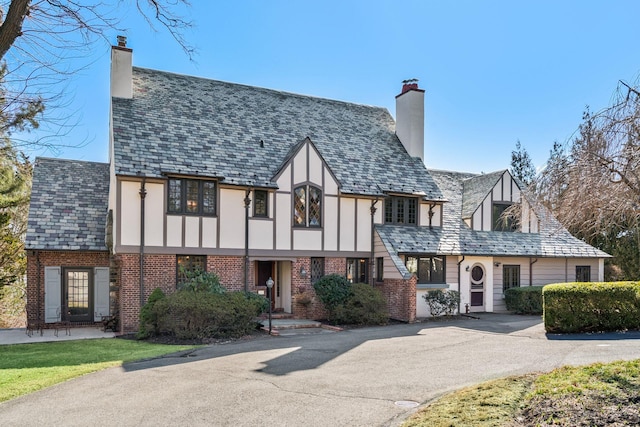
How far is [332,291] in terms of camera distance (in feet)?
62.8

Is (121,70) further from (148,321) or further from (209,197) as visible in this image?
(148,321)

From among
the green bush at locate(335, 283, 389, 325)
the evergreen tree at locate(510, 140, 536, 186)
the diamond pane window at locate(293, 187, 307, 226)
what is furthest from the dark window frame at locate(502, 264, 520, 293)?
the evergreen tree at locate(510, 140, 536, 186)

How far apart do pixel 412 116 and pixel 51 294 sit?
16790mm

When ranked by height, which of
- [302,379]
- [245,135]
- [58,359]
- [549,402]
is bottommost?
[58,359]

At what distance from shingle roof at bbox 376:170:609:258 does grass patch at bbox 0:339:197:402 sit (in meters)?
10.1

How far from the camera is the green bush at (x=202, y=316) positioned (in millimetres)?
15297

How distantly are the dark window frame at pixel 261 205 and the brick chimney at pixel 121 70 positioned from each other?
20.6 feet

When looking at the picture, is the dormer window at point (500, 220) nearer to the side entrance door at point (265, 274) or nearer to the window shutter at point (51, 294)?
the side entrance door at point (265, 274)

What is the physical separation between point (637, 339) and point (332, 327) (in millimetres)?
9013

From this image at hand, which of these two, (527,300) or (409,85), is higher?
(409,85)

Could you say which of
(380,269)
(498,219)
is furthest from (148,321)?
(498,219)

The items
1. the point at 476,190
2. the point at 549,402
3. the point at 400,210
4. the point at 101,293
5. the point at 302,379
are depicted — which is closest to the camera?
the point at 549,402

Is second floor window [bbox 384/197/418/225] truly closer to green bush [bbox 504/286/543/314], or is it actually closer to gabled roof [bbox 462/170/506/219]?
gabled roof [bbox 462/170/506/219]

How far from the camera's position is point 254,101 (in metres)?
23.2
